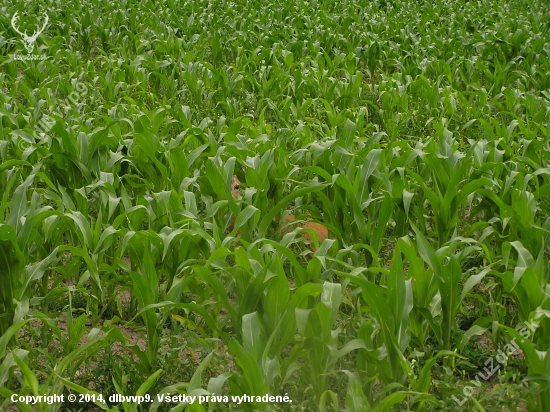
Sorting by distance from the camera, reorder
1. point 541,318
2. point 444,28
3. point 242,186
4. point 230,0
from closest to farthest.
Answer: point 541,318, point 242,186, point 444,28, point 230,0

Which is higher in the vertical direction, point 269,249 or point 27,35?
point 27,35

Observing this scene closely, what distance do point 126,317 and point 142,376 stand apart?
56 cm

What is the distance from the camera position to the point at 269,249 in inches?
111

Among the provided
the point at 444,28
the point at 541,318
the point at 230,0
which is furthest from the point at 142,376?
the point at 230,0

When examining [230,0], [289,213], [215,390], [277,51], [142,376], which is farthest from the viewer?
[230,0]

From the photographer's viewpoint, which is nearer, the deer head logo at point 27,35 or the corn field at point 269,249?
the corn field at point 269,249

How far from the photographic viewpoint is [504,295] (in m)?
2.89

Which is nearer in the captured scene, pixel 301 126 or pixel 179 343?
pixel 179 343

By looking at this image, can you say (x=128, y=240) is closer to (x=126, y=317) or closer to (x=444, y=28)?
(x=126, y=317)

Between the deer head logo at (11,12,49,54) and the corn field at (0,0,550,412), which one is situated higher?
the deer head logo at (11,12,49,54)

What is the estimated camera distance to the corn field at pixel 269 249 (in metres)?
2.36

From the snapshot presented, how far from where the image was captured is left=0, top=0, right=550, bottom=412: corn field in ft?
7.75

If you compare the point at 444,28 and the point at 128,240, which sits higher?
the point at 128,240

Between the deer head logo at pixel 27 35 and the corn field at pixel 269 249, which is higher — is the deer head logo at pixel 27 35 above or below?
above
